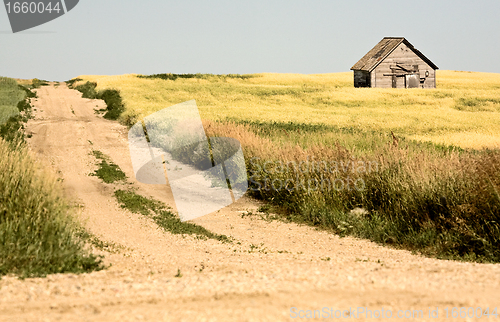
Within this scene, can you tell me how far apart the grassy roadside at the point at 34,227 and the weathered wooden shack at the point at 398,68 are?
50.0 m

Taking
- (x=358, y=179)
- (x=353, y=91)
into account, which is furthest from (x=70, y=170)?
(x=353, y=91)

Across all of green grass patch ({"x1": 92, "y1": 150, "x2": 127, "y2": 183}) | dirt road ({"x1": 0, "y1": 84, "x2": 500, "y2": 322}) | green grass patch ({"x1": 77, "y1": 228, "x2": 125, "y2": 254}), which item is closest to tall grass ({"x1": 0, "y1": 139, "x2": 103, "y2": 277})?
dirt road ({"x1": 0, "y1": 84, "x2": 500, "y2": 322})

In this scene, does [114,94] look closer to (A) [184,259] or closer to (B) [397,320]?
(A) [184,259]

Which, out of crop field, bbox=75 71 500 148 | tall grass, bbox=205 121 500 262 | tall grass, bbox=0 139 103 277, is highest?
tall grass, bbox=0 139 103 277

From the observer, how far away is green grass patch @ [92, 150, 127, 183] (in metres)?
15.9

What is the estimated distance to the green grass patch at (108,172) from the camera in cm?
1588

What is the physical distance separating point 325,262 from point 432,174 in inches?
150

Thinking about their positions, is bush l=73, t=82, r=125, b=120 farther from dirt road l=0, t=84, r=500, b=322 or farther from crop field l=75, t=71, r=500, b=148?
dirt road l=0, t=84, r=500, b=322

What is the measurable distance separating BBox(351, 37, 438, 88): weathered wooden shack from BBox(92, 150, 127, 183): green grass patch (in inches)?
1626

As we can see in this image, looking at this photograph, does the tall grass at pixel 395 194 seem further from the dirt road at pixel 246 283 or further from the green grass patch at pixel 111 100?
the green grass patch at pixel 111 100

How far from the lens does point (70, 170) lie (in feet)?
55.3

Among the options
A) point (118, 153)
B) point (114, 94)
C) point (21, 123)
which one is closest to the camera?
point (118, 153)

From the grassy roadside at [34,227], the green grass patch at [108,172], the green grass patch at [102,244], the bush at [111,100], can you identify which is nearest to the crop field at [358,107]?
the bush at [111,100]

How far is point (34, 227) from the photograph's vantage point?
270 inches
